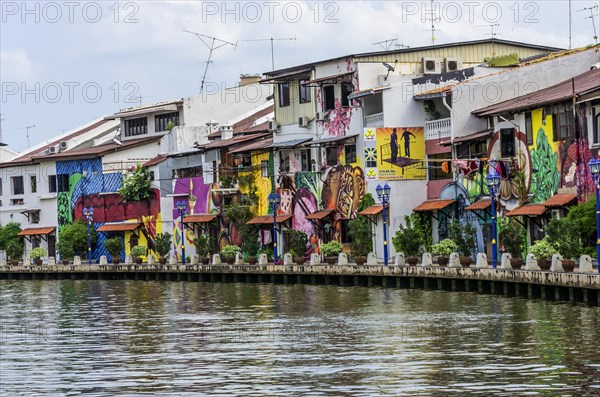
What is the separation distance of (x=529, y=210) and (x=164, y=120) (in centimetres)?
4673

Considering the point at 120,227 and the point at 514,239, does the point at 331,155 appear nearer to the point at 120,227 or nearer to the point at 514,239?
the point at 514,239

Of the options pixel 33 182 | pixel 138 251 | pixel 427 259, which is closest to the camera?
pixel 427 259

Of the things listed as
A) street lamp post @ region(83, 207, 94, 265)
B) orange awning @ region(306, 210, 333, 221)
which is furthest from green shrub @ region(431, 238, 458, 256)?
street lamp post @ region(83, 207, 94, 265)

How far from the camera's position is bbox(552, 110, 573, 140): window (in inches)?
2625

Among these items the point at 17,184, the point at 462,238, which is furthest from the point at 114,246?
the point at 462,238

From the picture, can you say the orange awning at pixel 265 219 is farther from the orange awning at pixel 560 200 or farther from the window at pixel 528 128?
the orange awning at pixel 560 200

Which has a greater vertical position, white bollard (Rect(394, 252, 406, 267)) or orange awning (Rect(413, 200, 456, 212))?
orange awning (Rect(413, 200, 456, 212))

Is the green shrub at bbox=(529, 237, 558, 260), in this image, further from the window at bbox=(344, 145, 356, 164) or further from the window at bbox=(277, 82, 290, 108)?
the window at bbox=(277, 82, 290, 108)

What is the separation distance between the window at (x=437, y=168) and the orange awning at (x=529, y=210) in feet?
28.9

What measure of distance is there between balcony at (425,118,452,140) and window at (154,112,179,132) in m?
32.6

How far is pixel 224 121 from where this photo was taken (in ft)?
353

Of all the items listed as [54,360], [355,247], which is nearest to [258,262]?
[355,247]

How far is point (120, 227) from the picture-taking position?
354ft

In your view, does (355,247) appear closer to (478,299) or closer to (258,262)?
(258,262)
